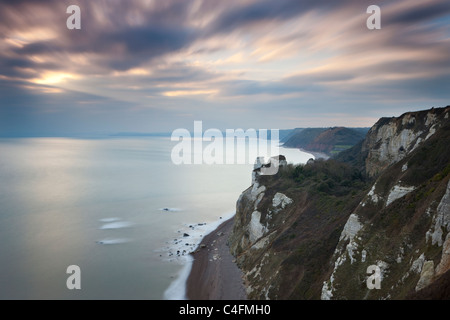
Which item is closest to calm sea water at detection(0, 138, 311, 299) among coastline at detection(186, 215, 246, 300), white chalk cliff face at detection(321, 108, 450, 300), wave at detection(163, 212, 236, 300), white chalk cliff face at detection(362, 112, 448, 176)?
wave at detection(163, 212, 236, 300)

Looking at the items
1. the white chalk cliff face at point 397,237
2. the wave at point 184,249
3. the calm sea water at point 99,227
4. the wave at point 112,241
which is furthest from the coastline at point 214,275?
the wave at point 112,241

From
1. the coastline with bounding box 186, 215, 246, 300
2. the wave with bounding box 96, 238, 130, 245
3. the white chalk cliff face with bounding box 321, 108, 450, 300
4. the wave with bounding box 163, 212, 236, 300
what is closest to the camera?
the white chalk cliff face with bounding box 321, 108, 450, 300

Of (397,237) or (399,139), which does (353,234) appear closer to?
(397,237)

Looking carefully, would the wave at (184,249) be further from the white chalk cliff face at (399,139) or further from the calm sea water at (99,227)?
the white chalk cliff face at (399,139)

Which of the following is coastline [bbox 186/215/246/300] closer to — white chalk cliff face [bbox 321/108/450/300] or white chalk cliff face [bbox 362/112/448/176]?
Result: white chalk cliff face [bbox 321/108/450/300]

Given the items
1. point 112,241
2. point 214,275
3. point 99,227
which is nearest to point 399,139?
point 214,275
